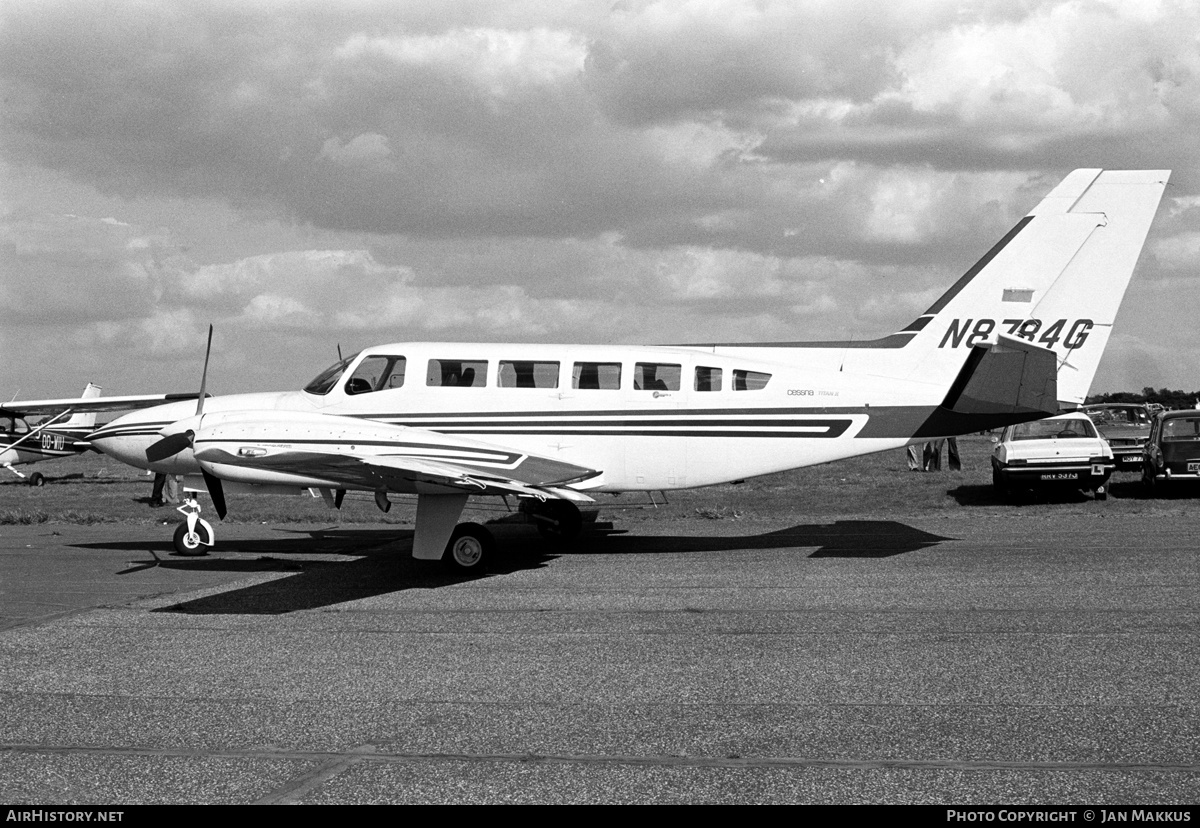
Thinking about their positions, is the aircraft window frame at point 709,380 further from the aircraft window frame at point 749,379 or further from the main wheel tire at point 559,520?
the main wheel tire at point 559,520

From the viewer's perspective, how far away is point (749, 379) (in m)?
14.8

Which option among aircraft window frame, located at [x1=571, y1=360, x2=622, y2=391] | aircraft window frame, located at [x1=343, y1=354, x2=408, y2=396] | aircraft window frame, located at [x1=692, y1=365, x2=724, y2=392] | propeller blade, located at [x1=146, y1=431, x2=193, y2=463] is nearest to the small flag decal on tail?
aircraft window frame, located at [x1=692, y1=365, x2=724, y2=392]

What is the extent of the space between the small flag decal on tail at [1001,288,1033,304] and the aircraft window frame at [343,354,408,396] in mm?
8519

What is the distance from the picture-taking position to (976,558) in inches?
520

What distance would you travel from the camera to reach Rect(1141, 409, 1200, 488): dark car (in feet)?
66.7

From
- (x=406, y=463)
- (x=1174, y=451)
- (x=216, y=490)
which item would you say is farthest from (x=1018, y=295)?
(x=216, y=490)

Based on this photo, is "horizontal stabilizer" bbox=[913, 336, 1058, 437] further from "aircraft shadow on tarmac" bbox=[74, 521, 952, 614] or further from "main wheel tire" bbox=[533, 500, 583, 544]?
"main wheel tire" bbox=[533, 500, 583, 544]

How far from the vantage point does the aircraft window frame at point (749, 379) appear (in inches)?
579

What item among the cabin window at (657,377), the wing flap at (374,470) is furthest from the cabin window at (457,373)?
the cabin window at (657,377)

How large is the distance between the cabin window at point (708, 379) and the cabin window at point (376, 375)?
416 cm

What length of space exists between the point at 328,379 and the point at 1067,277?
10471 millimetres

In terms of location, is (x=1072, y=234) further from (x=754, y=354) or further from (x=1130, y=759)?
(x=1130, y=759)

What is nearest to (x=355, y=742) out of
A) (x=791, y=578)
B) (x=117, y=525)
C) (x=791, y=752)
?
(x=791, y=752)

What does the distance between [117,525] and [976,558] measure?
15153mm
